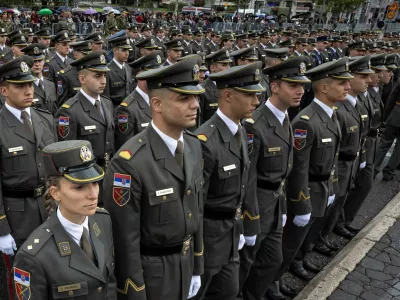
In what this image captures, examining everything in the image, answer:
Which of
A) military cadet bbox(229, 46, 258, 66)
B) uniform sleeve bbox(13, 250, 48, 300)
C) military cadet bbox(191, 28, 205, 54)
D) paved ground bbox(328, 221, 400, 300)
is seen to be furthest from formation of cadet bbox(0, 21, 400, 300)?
military cadet bbox(191, 28, 205, 54)

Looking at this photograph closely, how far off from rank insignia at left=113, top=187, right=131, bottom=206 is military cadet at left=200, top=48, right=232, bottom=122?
5.00 metres

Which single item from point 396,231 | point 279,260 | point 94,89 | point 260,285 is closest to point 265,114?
point 279,260

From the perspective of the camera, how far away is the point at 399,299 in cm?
461

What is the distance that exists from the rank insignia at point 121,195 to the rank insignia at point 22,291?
774 mm

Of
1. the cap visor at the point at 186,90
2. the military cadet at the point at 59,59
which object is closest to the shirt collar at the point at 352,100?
the cap visor at the point at 186,90

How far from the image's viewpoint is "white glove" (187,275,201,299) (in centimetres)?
344

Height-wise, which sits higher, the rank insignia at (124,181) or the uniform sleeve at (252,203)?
the rank insignia at (124,181)

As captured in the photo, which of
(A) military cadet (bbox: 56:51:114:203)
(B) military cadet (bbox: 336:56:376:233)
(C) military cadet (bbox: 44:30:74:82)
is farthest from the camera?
(C) military cadet (bbox: 44:30:74:82)

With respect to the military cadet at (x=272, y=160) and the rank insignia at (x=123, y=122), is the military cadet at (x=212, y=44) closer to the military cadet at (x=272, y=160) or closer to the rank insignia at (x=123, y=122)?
the rank insignia at (x=123, y=122)

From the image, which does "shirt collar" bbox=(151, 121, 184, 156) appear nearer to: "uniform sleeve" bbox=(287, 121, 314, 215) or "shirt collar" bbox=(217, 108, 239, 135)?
"shirt collar" bbox=(217, 108, 239, 135)

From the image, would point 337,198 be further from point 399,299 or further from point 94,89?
point 94,89

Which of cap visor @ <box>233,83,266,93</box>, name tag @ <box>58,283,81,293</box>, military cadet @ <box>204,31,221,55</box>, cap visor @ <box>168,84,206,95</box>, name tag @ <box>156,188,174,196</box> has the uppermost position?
cap visor @ <box>168,84,206,95</box>

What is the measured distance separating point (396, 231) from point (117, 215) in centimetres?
486

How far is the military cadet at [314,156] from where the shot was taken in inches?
178
